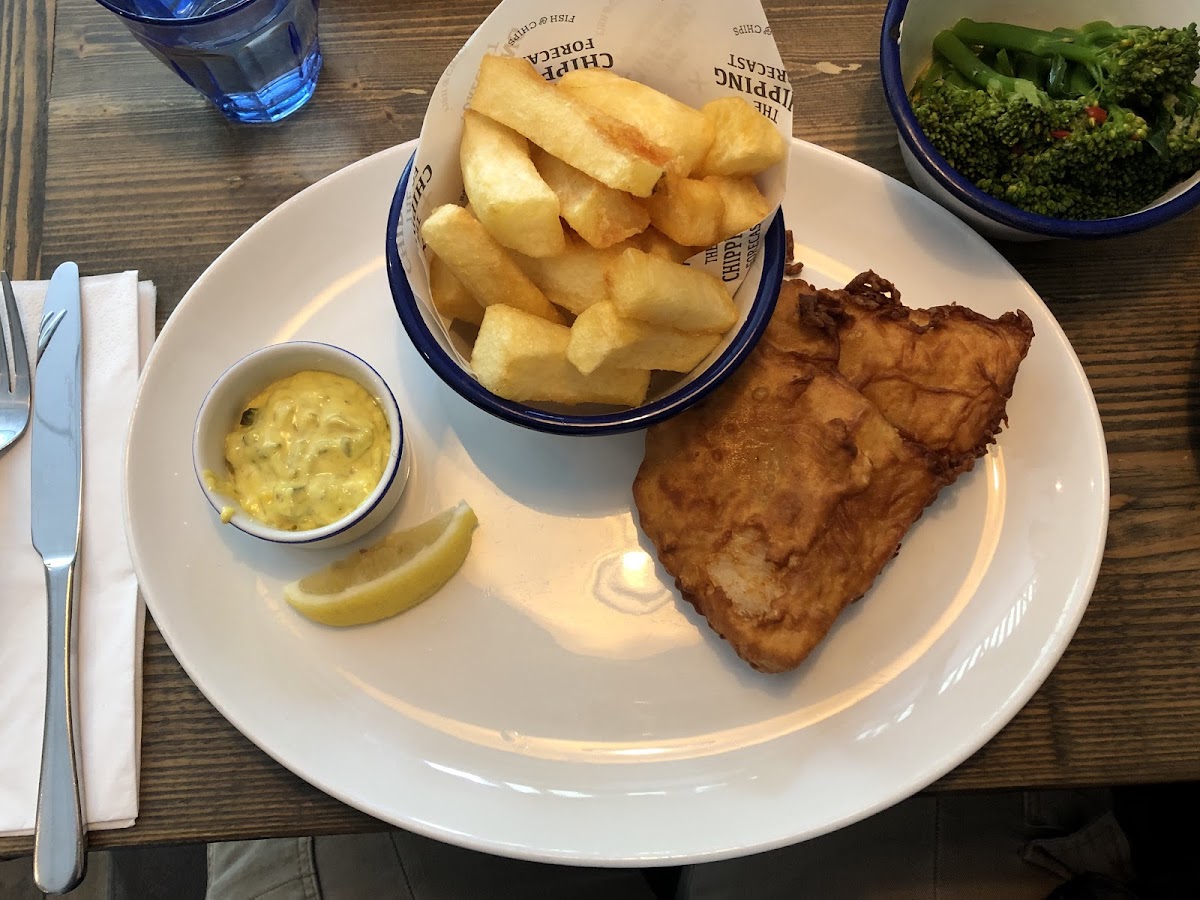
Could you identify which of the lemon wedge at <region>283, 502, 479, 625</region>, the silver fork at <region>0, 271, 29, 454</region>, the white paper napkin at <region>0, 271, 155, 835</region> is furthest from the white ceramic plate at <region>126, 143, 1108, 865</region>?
the silver fork at <region>0, 271, 29, 454</region>

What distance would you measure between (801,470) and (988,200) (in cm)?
71

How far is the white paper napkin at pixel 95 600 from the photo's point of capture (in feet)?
5.35

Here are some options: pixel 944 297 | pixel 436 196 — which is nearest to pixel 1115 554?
pixel 944 297

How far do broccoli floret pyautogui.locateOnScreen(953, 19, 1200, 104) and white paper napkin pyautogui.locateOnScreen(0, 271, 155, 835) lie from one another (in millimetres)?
2066

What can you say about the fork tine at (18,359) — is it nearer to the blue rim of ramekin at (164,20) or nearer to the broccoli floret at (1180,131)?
the blue rim of ramekin at (164,20)

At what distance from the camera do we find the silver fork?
1777mm

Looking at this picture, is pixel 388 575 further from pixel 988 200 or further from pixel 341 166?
pixel 988 200

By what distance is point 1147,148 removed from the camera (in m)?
1.74

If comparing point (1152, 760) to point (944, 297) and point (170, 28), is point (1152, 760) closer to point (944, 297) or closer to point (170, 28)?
point (944, 297)

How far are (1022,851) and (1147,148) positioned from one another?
1.88 m

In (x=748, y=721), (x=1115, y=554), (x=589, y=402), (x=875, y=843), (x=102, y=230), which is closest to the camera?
(x=589, y=402)

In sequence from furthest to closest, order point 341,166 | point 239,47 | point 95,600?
point 341,166, point 239,47, point 95,600

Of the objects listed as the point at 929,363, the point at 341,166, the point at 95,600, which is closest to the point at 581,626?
the point at 929,363

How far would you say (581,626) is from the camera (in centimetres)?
172
